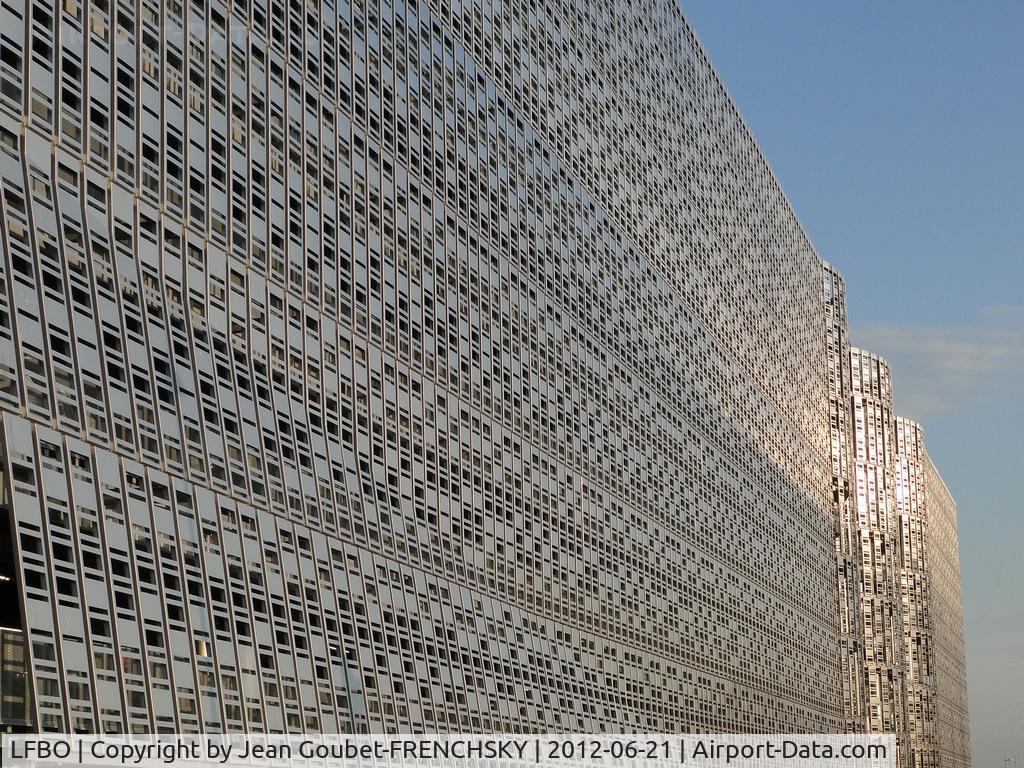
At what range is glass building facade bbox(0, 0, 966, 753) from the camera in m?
37.7

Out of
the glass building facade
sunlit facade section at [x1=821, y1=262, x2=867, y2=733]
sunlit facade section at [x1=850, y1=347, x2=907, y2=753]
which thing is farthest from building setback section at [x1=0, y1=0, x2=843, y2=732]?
sunlit facade section at [x1=850, y1=347, x2=907, y2=753]

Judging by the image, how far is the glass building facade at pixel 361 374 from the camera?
3766 cm

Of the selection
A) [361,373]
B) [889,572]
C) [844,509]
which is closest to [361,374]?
[361,373]

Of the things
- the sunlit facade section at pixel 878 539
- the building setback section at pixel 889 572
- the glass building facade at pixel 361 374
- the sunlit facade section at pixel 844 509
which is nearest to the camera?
the glass building facade at pixel 361 374

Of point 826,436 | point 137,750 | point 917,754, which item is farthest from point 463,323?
point 917,754

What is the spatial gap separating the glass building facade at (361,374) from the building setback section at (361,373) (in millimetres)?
156

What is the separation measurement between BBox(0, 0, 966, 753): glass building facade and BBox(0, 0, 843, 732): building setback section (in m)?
0.16

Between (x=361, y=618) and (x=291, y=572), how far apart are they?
205 inches

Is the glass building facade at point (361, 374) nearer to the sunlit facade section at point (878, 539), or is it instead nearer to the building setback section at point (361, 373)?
the building setback section at point (361, 373)

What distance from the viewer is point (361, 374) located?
56.2 m

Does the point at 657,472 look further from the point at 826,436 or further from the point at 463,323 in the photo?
the point at 826,436

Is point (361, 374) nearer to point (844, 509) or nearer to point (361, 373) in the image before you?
point (361, 373)

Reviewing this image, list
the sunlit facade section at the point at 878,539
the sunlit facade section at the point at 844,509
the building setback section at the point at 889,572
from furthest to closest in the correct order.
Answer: the building setback section at the point at 889,572, the sunlit facade section at the point at 878,539, the sunlit facade section at the point at 844,509

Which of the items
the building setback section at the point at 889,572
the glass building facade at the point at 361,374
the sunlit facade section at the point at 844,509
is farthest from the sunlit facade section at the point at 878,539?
the glass building facade at the point at 361,374
